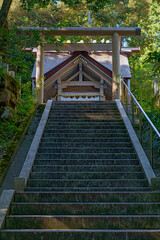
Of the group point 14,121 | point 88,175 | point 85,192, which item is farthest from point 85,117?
point 85,192

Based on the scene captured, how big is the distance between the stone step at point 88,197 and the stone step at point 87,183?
565mm

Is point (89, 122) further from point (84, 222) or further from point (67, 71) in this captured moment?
point (67, 71)

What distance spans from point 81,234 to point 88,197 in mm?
960

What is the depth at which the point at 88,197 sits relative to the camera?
5.36 m

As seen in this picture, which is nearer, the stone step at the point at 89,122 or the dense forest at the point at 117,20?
the stone step at the point at 89,122

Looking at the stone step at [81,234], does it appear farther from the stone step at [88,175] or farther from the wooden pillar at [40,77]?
the wooden pillar at [40,77]

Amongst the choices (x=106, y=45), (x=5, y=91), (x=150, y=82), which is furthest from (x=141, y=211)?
(x=150, y=82)

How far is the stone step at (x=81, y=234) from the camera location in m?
4.43

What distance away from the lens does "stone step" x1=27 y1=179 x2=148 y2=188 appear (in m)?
5.96

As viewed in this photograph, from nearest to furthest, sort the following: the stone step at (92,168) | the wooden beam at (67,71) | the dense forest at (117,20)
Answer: the stone step at (92,168) → the wooden beam at (67,71) → the dense forest at (117,20)

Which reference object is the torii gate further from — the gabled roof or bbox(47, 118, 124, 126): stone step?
the gabled roof

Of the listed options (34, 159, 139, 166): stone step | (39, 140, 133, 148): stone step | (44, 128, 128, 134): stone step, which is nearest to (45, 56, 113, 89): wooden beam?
(44, 128, 128, 134): stone step

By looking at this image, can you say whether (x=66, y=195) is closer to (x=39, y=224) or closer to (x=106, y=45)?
(x=39, y=224)

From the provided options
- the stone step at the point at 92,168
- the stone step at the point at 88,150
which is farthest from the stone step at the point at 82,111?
the stone step at the point at 92,168
